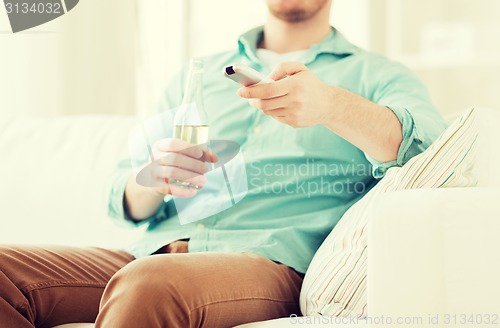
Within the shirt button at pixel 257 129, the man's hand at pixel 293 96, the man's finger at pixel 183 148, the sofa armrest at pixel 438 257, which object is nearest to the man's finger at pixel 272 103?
the man's hand at pixel 293 96

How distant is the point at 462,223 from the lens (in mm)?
999

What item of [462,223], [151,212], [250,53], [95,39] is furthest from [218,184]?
[95,39]

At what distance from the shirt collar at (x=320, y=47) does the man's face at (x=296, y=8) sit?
0.07m

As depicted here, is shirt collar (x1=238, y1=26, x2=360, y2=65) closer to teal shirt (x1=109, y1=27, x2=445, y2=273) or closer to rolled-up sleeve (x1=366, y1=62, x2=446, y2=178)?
teal shirt (x1=109, y1=27, x2=445, y2=273)

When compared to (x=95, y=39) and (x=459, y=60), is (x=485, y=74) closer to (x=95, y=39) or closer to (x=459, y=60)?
(x=459, y=60)

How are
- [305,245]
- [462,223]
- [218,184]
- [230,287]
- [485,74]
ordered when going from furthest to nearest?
[485,74] < [218,184] < [305,245] < [230,287] < [462,223]

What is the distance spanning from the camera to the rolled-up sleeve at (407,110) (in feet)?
4.45

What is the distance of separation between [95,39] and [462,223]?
7.24ft

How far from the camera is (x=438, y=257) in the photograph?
3.29 ft

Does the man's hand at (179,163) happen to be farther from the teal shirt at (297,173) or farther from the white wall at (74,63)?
the white wall at (74,63)

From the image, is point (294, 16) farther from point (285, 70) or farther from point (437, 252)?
point (437, 252)

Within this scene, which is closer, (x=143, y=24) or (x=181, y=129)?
(x=181, y=129)

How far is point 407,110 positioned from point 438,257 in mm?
442

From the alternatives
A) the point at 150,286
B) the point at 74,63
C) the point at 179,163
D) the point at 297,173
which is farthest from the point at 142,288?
the point at 74,63
